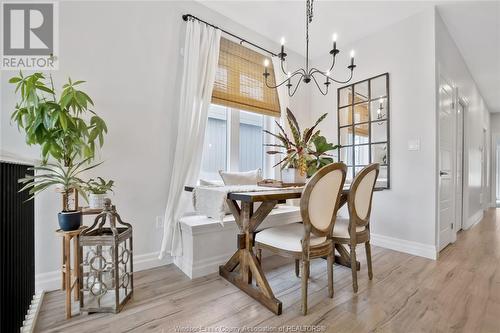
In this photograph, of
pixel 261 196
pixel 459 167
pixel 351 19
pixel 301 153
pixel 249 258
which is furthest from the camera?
pixel 459 167

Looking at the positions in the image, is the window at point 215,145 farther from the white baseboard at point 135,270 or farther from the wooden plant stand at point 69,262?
the wooden plant stand at point 69,262

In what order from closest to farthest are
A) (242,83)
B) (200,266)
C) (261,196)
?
1. (261,196)
2. (200,266)
3. (242,83)

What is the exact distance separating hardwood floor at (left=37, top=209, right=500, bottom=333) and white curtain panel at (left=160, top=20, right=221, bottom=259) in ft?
1.56

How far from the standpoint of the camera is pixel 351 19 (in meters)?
2.88

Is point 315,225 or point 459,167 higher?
point 459,167

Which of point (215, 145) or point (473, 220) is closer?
point (215, 145)

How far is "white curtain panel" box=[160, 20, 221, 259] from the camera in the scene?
229cm

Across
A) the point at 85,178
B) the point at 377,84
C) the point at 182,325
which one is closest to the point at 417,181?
the point at 377,84

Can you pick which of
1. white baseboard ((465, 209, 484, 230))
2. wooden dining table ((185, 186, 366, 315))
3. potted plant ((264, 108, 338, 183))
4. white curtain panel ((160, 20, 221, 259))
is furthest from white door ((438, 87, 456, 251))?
white curtain panel ((160, 20, 221, 259))

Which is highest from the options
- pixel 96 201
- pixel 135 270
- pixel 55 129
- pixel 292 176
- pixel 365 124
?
pixel 365 124

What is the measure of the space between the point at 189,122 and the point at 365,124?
2280 millimetres

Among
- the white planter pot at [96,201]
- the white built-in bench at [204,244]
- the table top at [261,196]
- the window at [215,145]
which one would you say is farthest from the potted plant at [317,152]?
the white planter pot at [96,201]

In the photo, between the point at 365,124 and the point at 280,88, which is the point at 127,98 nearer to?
the point at 280,88

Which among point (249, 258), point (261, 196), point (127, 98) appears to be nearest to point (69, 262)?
point (249, 258)
